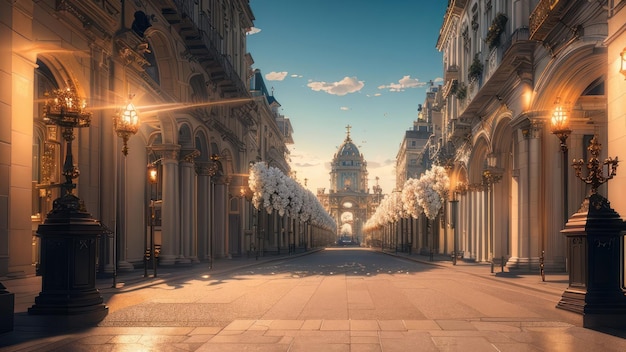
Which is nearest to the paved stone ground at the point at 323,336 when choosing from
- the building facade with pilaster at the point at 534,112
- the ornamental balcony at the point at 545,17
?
the building facade with pilaster at the point at 534,112

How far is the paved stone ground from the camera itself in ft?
29.7

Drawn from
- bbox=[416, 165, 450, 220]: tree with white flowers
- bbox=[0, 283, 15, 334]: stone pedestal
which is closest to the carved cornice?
bbox=[0, 283, 15, 334]: stone pedestal

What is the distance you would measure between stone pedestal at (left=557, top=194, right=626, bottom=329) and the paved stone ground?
36 cm

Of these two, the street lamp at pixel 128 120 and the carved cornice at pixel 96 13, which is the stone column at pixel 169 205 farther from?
the street lamp at pixel 128 120

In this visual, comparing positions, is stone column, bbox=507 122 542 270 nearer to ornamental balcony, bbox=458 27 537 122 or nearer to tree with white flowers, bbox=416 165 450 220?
ornamental balcony, bbox=458 27 537 122

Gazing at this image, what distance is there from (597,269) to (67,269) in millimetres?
9775

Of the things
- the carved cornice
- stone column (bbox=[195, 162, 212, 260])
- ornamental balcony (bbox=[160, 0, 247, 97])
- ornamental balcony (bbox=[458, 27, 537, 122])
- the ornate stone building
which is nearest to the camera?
the ornate stone building

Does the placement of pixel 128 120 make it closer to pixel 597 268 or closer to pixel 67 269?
pixel 67 269

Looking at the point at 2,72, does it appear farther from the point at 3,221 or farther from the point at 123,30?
the point at 123,30

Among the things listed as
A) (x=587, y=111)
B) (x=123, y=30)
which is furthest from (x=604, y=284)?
(x=123, y=30)

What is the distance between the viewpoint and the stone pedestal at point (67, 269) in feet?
36.0

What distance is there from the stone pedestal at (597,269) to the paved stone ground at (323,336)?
36 cm

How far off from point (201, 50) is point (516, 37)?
1666cm

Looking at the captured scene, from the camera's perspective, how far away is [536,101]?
24094mm
